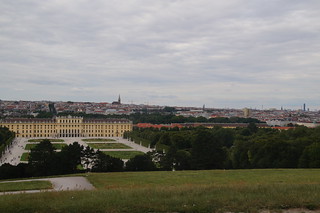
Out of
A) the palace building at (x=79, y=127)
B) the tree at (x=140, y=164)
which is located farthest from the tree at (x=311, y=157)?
the palace building at (x=79, y=127)

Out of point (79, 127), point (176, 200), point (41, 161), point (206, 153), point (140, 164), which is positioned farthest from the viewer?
point (79, 127)

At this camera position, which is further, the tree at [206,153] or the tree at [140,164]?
the tree at [206,153]

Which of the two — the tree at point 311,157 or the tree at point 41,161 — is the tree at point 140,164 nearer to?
the tree at point 41,161

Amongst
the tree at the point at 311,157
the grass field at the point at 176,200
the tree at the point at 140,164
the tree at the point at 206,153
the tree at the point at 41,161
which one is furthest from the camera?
the tree at the point at 206,153

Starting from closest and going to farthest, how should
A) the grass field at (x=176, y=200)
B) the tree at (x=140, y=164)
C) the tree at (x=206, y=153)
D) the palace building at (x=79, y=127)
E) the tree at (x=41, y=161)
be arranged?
the grass field at (x=176, y=200)
the tree at (x=41, y=161)
the tree at (x=140, y=164)
the tree at (x=206, y=153)
the palace building at (x=79, y=127)

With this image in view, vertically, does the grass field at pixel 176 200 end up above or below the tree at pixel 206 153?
above

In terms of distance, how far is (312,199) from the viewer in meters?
9.30

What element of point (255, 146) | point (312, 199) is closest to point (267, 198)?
point (312, 199)

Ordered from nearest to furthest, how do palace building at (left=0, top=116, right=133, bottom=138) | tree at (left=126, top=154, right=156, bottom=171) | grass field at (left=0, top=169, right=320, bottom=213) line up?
1. grass field at (left=0, top=169, right=320, bottom=213)
2. tree at (left=126, top=154, right=156, bottom=171)
3. palace building at (left=0, top=116, right=133, bottom=138)

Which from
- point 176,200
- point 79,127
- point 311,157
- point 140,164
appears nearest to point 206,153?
point 140,164

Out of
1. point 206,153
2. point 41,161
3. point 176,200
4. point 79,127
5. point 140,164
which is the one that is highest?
point 176,200

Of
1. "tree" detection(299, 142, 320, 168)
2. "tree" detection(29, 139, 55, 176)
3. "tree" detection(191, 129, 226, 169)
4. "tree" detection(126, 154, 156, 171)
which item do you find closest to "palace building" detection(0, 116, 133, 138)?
"tree" detection(191, 129, 226, 169)

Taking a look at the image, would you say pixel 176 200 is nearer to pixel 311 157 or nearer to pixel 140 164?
pixel 140 164

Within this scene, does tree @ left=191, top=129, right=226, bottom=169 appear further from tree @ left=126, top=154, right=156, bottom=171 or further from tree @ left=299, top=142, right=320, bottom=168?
tree @ left=299, top=142, right=320, bottom=168
